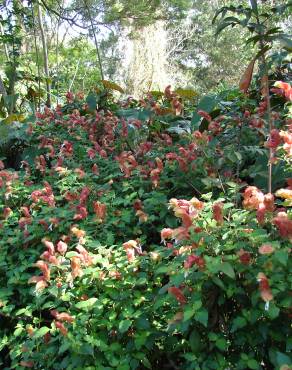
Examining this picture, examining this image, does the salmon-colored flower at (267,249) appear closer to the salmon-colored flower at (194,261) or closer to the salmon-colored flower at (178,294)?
the salmon-colored flower at (194,261)

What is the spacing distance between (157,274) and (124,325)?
0.28 meters

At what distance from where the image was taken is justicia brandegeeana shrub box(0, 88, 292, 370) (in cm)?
159

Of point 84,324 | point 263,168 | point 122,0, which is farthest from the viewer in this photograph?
point 122,0

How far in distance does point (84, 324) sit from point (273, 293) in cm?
74

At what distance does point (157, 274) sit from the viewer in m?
1.94

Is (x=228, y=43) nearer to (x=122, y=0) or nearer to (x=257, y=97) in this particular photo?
(x=122, y=0)

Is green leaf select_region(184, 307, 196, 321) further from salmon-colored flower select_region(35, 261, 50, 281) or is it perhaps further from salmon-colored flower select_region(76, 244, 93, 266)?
salmon-colored flower select_region(35, 261, 50, 281)

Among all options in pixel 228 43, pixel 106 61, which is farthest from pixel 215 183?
pixel 228 43

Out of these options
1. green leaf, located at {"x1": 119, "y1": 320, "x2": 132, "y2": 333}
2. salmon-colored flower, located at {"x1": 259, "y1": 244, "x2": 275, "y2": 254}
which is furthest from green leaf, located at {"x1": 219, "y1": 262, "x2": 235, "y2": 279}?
green leaf, located at {"x1": 119, "y1": 320, "x2": 132, "y2": 333}

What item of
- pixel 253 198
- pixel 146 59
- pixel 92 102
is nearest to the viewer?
pixel 253 198

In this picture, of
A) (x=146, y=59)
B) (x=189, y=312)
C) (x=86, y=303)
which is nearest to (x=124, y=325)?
(x=86, y=303)

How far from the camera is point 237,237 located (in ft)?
5.60

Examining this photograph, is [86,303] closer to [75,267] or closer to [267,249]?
[75,267]

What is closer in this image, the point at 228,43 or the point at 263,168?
the point at 263,168
